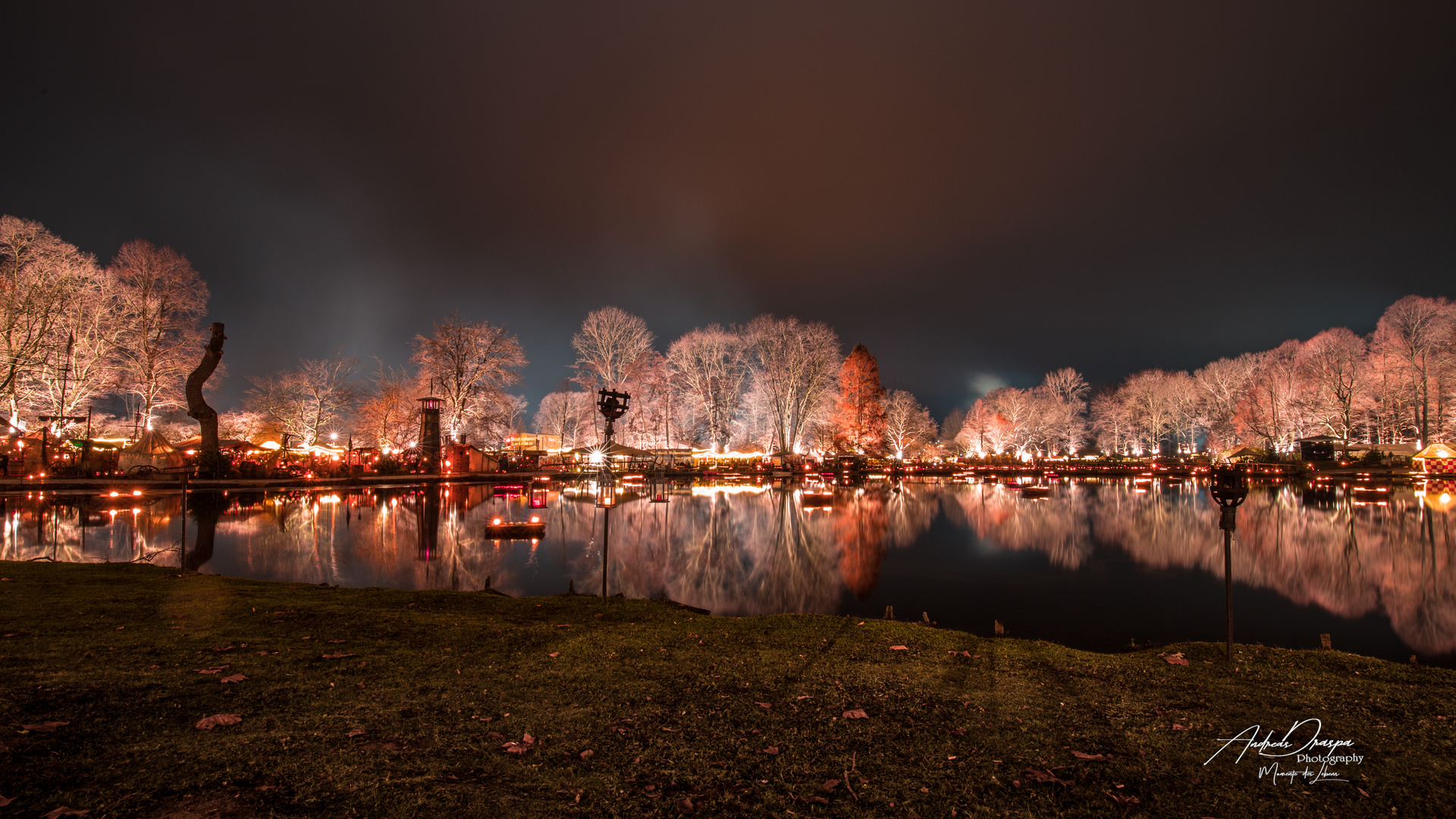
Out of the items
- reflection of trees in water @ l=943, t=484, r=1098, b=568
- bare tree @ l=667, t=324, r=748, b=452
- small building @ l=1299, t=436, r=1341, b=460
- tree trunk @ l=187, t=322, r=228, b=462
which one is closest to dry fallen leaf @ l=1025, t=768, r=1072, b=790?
reflection of trees in water @ l=943, t=484, r=1098, b=568

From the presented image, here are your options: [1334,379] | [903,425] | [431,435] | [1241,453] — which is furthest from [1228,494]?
[903,425]

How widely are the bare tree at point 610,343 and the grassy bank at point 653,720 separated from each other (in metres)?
44.3

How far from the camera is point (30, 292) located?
29.1 metres

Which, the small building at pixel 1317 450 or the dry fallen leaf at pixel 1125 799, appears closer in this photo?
the dry fallen leaf at pixel 1125 799

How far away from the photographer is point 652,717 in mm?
4109

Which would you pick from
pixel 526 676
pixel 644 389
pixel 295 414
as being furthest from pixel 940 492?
pixel 295 414

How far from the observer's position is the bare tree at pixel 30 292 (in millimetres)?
28172

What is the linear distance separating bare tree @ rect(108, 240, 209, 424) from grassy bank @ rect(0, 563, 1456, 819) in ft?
126

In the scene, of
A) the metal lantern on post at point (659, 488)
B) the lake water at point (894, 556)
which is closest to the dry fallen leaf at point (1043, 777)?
the lake water at point (894, 556)

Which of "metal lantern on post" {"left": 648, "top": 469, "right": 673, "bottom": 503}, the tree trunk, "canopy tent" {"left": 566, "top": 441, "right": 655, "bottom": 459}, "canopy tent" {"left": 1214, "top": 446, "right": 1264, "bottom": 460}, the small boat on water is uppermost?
the tree trunk

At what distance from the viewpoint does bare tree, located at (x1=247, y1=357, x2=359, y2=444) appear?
5644cm

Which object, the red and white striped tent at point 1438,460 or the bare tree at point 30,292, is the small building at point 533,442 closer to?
the bare tree at point 30,292

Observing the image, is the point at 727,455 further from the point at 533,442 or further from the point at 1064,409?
the point at 1064,409

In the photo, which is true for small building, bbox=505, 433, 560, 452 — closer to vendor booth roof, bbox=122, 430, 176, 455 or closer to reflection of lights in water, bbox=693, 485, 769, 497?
vendor booth roof, bbox=122, 430, 176, 455
